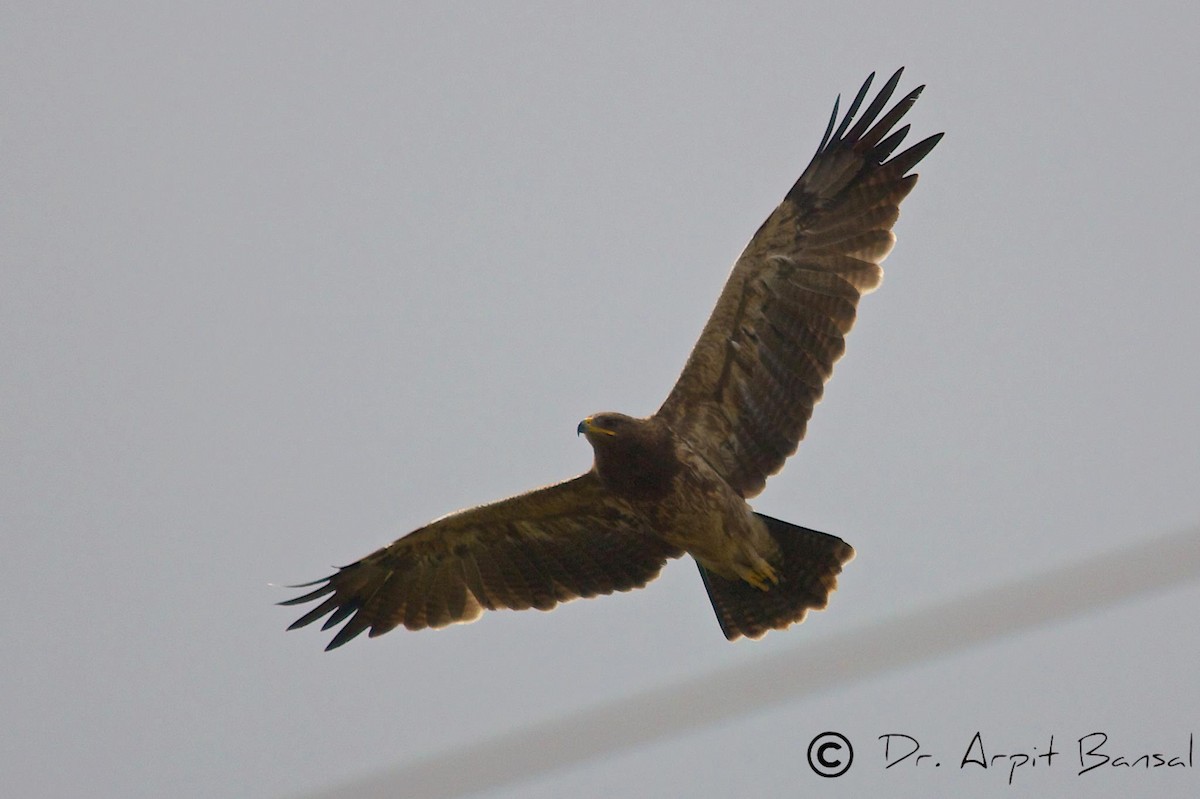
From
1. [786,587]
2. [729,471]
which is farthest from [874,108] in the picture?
[786,587]

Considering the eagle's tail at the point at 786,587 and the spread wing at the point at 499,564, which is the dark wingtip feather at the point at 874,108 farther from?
the spread wing at the point at 499,564

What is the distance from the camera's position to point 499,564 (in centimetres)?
893

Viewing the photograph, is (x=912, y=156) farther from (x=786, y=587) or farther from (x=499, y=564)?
(x=499, y=564)

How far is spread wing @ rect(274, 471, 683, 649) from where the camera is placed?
8.66m

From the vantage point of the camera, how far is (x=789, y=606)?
28.6ft

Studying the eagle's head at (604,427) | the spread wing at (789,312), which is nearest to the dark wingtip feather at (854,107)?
the spread wing at (789,312)

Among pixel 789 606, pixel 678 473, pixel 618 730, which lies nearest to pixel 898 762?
pixel 789 606

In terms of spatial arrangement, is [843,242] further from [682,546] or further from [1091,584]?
[1091,584]

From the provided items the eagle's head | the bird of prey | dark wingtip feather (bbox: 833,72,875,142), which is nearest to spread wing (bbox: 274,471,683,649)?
the bird of prey

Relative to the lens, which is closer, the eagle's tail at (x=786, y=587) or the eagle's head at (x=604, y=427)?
the eagle's head at (x=604, y=427)

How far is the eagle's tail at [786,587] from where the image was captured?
28.1ft

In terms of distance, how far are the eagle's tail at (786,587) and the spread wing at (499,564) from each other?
18.3 inches

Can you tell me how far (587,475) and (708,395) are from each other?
880 mm

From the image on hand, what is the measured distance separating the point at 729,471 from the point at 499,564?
1.61 m
